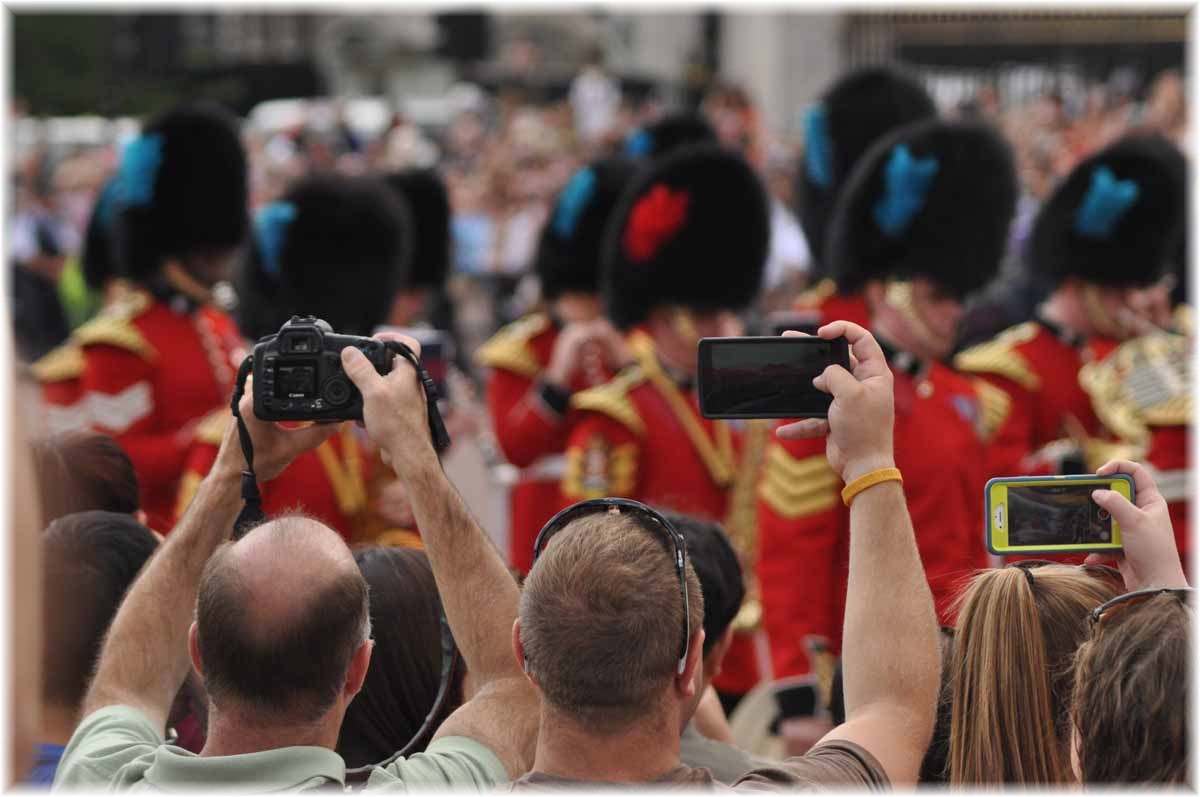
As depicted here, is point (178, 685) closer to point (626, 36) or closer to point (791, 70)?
point (791, 70)

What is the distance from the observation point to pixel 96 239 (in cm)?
669

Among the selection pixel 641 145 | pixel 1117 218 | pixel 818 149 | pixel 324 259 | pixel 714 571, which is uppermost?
pixel 641 145

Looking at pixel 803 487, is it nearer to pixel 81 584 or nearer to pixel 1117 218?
pixel 81 584

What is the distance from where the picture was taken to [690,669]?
6.11 feet

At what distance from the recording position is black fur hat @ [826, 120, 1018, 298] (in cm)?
449

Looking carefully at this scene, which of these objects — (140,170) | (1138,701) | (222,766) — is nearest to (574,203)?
(140,170)

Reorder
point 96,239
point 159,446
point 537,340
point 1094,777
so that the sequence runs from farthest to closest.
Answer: point 96,239
point 537,340
point 159,446
point 1094,777

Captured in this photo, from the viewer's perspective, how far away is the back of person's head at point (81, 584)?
2.32m

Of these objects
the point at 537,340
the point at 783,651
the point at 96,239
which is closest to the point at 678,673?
the point at 783,651

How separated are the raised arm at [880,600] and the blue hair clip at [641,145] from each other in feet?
18.6

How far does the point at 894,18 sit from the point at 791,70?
1.13 metres

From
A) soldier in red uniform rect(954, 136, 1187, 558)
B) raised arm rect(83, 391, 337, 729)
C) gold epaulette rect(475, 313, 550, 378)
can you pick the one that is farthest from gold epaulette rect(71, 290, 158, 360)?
raised arm rect(83, 391, 337, 729)

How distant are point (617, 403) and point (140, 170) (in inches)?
81.7

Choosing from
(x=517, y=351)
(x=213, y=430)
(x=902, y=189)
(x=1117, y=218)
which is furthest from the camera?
(x=517, y=351)
